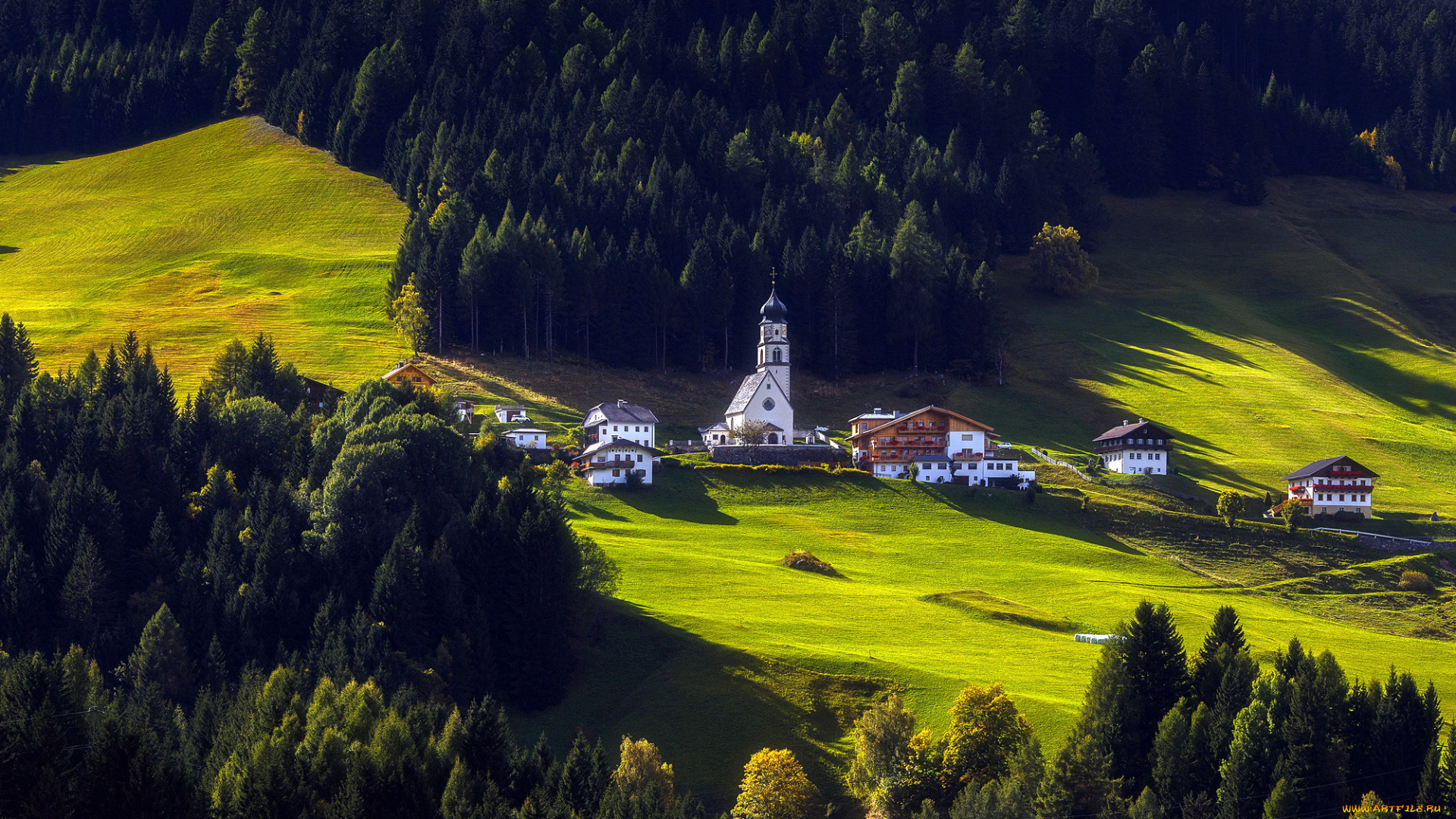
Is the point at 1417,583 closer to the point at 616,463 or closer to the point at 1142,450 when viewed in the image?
the point at 1142,450

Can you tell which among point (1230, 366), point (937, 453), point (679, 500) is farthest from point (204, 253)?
point (1230, 366)

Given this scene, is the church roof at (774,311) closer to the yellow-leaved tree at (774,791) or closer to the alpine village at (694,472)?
the alpine village at (694,472)

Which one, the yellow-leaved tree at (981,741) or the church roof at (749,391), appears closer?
the yellow-leaved tree at (981,741)

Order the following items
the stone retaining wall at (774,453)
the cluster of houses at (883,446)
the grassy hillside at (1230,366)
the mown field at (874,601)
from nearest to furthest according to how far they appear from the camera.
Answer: the mown field at (874,601) → the cluster of houses at (883,446) → the stone retaining wall at (774,453) → the grassy hillside at (1230,366)

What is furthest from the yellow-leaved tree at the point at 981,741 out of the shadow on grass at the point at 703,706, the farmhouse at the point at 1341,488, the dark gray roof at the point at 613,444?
the farmhouse at the point at 1341,488

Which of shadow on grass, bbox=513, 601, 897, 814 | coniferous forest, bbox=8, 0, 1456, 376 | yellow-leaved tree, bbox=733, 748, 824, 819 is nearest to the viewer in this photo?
yellow-leaved tree, bbox=733, 748, 824, 819

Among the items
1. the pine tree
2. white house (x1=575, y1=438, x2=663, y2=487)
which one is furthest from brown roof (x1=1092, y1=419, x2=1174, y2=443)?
the pine tree

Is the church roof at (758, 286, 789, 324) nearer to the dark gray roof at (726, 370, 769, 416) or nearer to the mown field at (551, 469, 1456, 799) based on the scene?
the dark gray roof at (726, 370, 769, 416)
